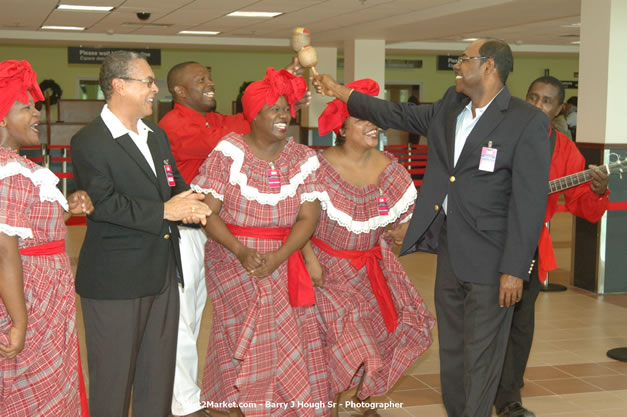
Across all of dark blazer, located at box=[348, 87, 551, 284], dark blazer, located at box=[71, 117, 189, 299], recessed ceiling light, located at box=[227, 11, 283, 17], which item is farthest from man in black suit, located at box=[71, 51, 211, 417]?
recessed ceiling light, located at box=[227, 11, 283, 17]

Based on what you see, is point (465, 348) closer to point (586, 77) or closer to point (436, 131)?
point (436, 131)

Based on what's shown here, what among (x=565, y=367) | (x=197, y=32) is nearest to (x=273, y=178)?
(x=565, y=367)

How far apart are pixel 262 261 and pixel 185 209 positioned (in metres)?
0.70

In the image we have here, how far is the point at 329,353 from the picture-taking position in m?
4.09

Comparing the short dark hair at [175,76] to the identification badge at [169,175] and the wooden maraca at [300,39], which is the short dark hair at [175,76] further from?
the identification badge at [169,175]

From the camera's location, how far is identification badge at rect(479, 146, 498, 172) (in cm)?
331

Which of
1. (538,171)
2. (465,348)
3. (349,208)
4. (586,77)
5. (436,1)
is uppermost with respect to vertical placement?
(436,1)

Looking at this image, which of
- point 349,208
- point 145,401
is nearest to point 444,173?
point 349,208

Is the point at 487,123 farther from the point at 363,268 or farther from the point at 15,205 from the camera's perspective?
the point at 15,205

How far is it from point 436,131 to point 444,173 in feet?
0.78

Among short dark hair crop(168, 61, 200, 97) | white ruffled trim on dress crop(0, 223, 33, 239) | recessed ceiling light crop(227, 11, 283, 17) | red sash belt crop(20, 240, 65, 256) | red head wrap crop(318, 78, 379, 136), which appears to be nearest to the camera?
white ruffled trim on dress crop(0, 223, 33, 239)

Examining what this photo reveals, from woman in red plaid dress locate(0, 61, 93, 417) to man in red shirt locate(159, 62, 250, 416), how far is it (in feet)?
3.54

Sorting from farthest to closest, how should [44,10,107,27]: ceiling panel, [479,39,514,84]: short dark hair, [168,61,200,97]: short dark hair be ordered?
[44,10,107,27]: ceiling panel → [168,61,200,97]: short dark hair → [479,39,514,84]: short dark hair

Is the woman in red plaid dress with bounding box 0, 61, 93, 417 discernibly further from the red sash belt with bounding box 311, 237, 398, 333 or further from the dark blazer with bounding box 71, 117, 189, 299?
the red sash belt with bounding box 311, 237, 398, 333
